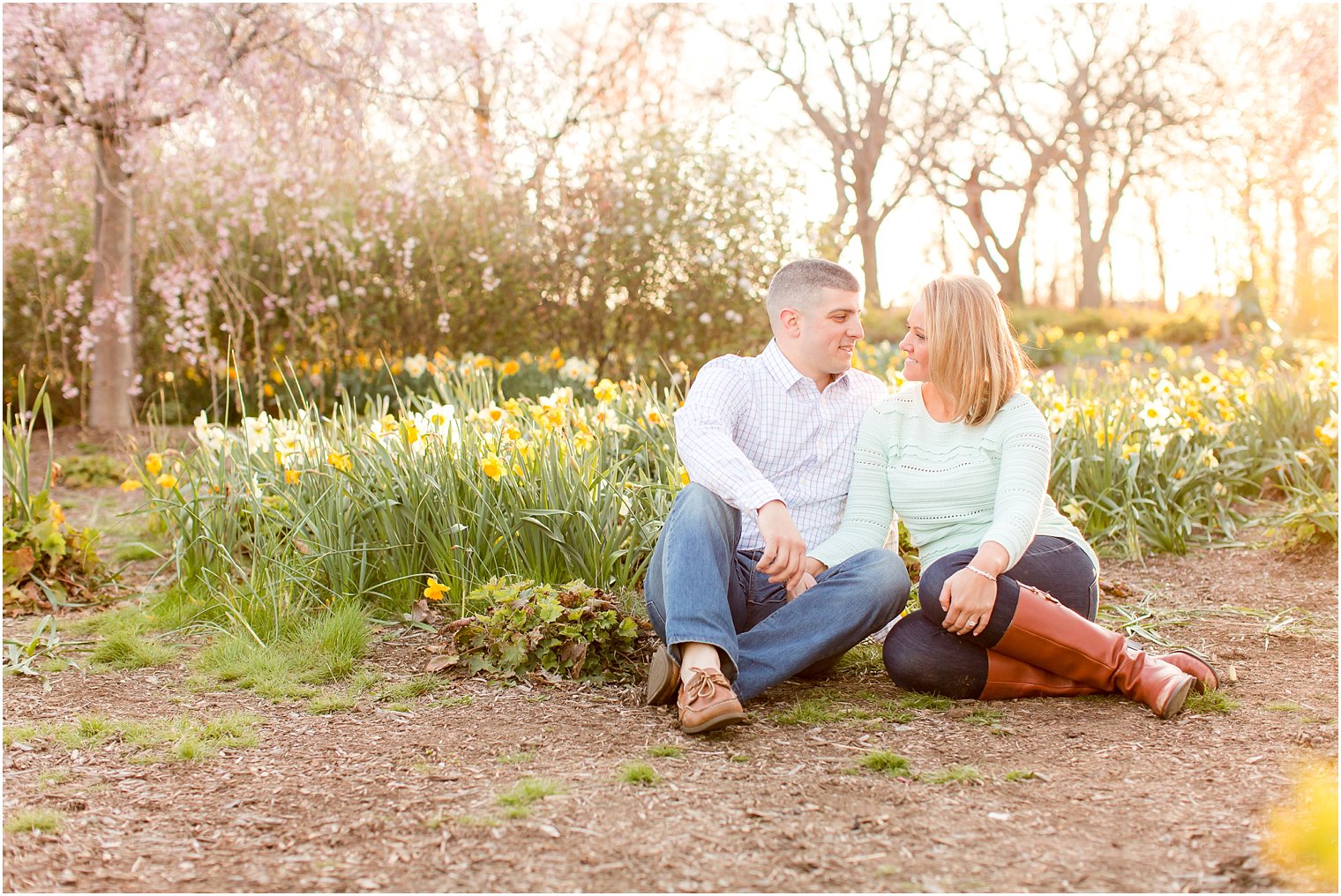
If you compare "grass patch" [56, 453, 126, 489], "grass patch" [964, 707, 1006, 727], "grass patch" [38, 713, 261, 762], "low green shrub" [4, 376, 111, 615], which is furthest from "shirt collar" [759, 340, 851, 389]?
"grass patch" [56, 453, 126, 489]

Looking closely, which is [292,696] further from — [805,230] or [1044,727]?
[805,230]

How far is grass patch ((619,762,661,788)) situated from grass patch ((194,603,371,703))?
3.07 ft

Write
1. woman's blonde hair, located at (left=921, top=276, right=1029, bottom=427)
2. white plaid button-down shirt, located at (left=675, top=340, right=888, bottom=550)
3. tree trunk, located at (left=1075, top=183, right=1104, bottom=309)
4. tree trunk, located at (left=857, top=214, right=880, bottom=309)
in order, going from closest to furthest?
woman's blonde hair, located at (left=921, top=276, right=1029, bottom=427)
white plaid button-down shirt, located at (left=675, top=340, right=888, bottom=550)
tree trunk, located at (left=857, top=214, right=880, bottom=309)
tree trunk, located at (left=1075, top=183, right=1104, bottom=309)

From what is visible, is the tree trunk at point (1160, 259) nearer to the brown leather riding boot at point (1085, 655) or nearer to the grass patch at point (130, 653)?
the brown leather riding boot at point (1085, 655)

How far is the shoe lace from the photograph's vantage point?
227 centimetres

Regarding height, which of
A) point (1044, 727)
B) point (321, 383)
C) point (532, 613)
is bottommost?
point (1044, 727)

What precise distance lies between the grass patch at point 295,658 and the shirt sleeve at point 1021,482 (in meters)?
1.55

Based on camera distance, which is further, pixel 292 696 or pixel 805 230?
pixel 805 230

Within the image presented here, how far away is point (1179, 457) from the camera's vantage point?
4402 millimetres

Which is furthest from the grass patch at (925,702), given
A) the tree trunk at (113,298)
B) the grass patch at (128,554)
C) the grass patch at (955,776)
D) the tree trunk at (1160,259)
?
→ the tree trunk at (1160,259)

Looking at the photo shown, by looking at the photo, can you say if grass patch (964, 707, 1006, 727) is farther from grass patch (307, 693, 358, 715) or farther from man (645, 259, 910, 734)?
grass patch (307, 693, 358, 715)

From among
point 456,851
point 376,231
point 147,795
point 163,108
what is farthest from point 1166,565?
point 163,108

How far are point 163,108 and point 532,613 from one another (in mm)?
4637

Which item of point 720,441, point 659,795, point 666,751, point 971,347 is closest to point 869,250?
point 971,347
